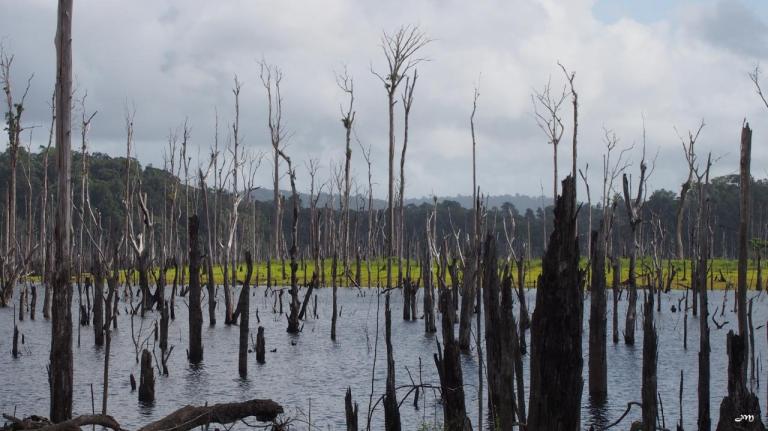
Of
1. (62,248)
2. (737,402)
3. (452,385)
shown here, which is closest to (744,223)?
(737,402)

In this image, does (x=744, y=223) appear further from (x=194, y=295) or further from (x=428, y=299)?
(x=428, y=299)

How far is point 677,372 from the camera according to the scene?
2266cm

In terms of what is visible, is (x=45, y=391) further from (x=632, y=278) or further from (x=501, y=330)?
(x=632, y=278)

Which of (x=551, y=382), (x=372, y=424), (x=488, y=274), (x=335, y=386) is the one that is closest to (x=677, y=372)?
(x=335, y=386)

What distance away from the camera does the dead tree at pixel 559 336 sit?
28.3 feet

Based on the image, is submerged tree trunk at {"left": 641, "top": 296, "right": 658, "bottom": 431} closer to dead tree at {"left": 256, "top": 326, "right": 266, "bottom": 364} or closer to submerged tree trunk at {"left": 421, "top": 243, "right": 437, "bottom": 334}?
dead tree at {"left": 256, "top": 326, "right": 266, "bottom": 364}

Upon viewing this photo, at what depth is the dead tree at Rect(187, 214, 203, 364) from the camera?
21.6 meters

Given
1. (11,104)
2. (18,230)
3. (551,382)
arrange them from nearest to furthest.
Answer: (551,382) → (11,104) → (18,230)

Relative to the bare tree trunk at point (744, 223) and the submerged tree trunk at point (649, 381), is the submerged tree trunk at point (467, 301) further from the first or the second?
the submerged tree trunk at point (649, 381)

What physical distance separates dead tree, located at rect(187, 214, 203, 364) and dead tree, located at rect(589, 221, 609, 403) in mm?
8491

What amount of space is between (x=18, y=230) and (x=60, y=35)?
79.6 m

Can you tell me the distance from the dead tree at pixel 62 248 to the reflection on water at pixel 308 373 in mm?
2468

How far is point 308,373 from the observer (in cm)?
2247

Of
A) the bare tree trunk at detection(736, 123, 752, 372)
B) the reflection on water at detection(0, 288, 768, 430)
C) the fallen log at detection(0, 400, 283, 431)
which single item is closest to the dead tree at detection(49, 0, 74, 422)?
the fallen log at detection(0, 400, 283, 431)
